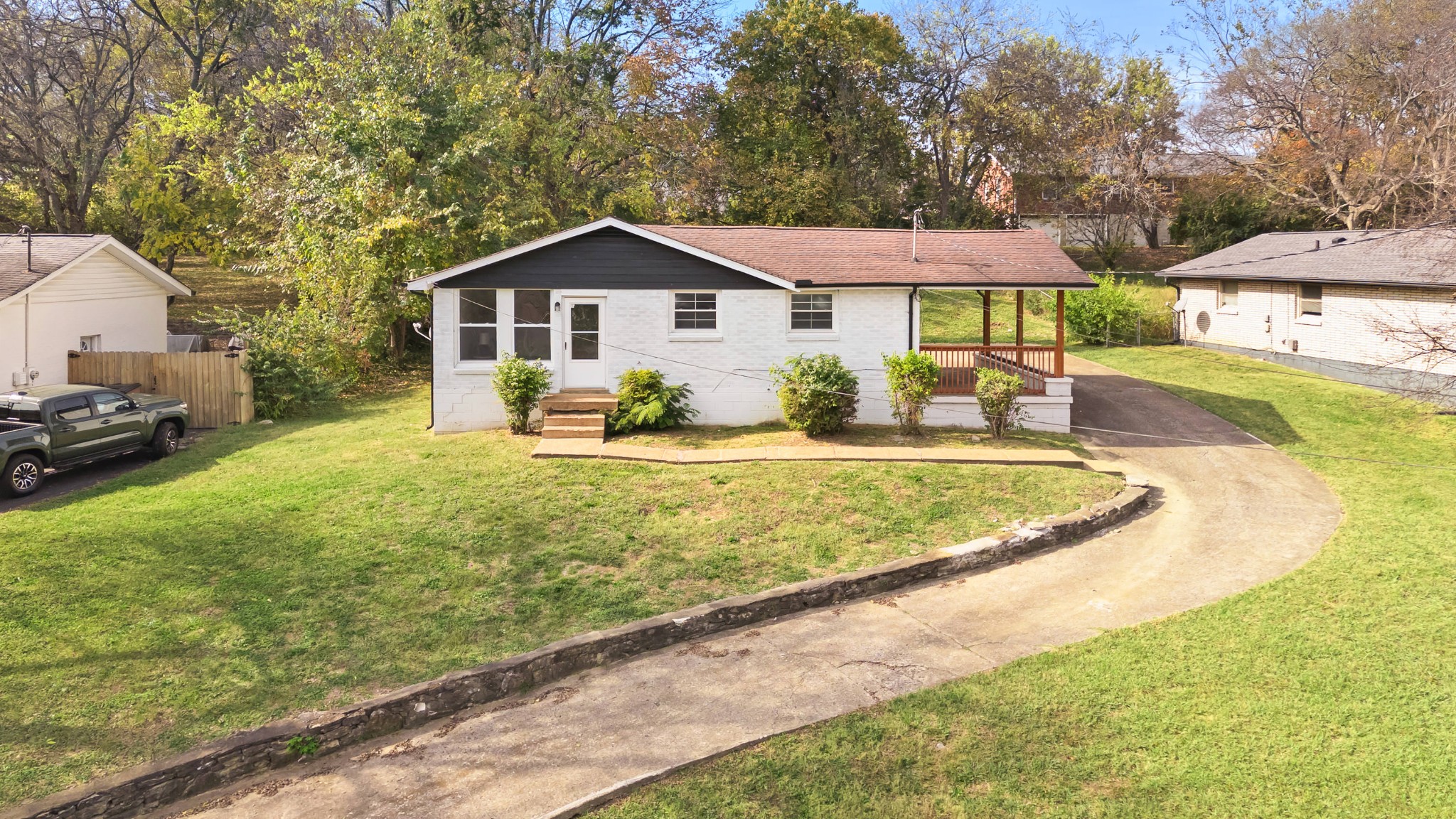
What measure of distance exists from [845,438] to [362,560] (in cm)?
894

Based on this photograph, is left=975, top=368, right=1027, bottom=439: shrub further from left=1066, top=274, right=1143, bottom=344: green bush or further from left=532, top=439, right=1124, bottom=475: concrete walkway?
left=1066, top=274, right=1143, bottom=344: green bush

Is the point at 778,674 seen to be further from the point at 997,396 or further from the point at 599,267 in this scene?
the point at 599,267

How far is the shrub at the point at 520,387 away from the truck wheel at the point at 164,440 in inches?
230

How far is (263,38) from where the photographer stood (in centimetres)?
3812

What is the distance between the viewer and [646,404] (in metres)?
17.4

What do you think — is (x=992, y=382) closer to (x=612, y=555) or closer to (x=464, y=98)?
(x=612, y=555)

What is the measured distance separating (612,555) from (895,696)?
176 inches

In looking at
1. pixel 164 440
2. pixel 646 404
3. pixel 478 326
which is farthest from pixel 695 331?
pixel 164 440

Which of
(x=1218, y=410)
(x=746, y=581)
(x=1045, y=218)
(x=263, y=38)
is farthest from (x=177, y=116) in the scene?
(x=1045, y=218)

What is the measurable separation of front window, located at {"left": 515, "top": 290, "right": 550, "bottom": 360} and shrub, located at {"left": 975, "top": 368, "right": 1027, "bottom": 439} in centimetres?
835

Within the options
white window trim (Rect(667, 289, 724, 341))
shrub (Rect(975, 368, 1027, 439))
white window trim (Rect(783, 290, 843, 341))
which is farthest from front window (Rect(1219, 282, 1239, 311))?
white window trim (Rect(667, 289, 724, 341))

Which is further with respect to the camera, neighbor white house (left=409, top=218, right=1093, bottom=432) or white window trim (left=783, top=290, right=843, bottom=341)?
white window trim (left=783, top=290, right=843, bottom=341)

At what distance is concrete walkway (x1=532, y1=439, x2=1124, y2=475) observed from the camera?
50.6 feet

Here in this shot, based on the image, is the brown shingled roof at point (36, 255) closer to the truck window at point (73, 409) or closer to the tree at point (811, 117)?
the truck window at point (73, 409)
